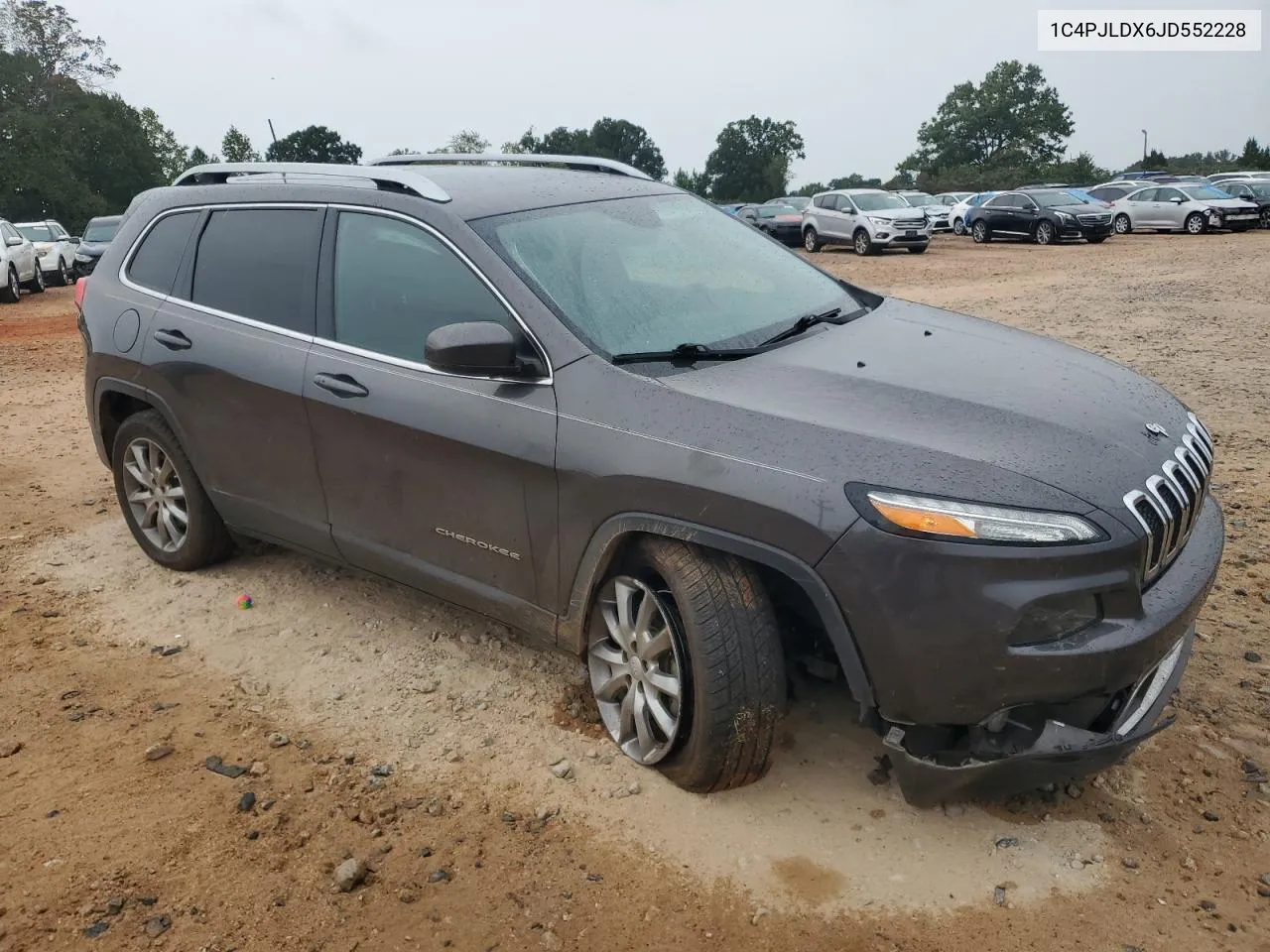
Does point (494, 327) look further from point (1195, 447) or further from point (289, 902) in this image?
point (1195, 447)

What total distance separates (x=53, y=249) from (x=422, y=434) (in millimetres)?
21936

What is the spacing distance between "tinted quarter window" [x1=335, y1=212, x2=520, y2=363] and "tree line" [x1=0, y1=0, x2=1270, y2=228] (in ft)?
70.8

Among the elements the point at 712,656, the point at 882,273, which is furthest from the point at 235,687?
the point at 882,273

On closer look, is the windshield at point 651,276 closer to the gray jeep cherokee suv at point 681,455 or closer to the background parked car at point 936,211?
the gray jeep cherokee suv at point 681,455

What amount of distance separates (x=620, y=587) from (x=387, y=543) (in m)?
1.05

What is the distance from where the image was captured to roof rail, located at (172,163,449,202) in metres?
3.60

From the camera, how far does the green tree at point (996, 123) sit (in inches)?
3275

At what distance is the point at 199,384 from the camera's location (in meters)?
4.22

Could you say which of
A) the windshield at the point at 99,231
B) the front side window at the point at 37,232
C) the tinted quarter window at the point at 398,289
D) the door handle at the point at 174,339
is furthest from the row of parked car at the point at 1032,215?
the tinted quarter window at the point at 398,289

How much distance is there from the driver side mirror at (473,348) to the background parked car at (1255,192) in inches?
1133

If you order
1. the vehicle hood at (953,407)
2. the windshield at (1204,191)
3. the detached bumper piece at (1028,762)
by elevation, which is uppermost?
the windshield at (1204,191)

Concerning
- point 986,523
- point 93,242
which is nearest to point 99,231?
point 93,242

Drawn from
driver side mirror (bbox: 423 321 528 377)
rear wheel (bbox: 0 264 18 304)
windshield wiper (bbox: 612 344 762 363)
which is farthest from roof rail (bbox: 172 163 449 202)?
rear wheel (bbox: 0 264 18 304)

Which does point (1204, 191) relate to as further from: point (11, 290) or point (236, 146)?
point (236, 146)
